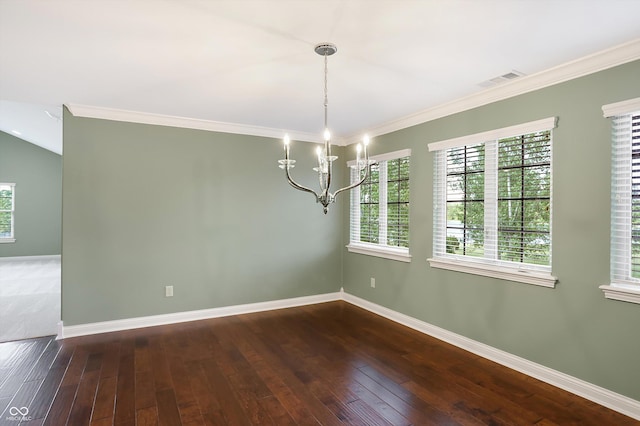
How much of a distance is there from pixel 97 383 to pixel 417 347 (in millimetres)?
2926

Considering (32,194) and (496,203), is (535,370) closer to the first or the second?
(496,203)

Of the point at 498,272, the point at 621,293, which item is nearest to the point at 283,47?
the point at 498,272

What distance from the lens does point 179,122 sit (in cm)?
452

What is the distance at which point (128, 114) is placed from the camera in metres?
4.25

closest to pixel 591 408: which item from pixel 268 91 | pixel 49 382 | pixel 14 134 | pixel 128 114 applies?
pixel 268 91

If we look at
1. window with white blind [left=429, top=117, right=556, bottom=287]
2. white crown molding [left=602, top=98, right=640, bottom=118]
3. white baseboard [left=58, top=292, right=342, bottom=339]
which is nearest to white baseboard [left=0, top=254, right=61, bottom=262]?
white baseboard [left=58, top=292, right=342, bottom=339]

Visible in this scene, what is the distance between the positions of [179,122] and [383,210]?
289cm

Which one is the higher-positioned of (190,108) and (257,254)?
(190,108)

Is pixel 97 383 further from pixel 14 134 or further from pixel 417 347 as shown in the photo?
pixel 14 134

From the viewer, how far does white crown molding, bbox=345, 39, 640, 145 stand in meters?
2.54

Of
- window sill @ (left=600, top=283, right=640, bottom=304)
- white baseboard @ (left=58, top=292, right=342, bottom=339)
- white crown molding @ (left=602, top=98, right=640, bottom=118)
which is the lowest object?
white baseboard @ (left=58, top=292, right=342, bottom=339)

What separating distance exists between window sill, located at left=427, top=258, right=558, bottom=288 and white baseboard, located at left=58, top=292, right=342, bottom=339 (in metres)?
2.07

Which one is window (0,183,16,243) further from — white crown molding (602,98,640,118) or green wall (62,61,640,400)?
white crown molding (602,98,640,118)

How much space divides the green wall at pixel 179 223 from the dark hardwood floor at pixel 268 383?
22.9 inches
